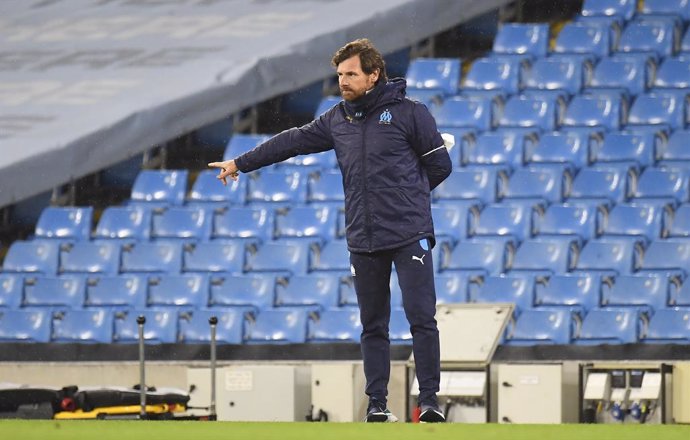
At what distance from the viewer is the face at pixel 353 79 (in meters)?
5.22

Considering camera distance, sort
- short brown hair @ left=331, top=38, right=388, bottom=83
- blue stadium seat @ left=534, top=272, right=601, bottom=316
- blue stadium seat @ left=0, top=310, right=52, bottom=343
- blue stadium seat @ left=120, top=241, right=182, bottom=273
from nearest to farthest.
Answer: short brown hair @ left=331, top=38, right=388, bottom=83, blue stadium seat @ left=534, top=272, right=601, bottom=316, blue stadium seat @ left=0, top=310, right=52, bottom=343, blue stadium seat @ left=120, top=241, right=182, bottom=273

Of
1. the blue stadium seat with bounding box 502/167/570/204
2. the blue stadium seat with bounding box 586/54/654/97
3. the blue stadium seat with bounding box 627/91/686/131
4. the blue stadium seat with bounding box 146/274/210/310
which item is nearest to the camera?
the blue stadium seat with bounding box 502/167/570/204

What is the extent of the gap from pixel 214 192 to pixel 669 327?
4.10 metres

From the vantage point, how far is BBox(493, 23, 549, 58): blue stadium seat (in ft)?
40.5

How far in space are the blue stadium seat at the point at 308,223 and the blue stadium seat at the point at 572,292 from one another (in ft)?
6.01

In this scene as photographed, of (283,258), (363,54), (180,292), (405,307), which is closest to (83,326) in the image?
(180,292)

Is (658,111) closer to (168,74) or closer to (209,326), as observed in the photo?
(209,326)

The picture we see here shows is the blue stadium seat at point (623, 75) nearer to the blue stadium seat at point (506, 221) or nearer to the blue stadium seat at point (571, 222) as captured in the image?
the blue stadium seat at point (571, 222)

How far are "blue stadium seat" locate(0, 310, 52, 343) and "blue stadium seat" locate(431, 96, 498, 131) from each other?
11.0ft

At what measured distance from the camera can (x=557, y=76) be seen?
39.3ft

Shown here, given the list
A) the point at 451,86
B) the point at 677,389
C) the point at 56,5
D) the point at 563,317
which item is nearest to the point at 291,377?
the point at 563,317

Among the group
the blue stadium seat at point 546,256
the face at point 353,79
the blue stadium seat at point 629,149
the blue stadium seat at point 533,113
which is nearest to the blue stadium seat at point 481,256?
the blue stadium seat at point 546,256

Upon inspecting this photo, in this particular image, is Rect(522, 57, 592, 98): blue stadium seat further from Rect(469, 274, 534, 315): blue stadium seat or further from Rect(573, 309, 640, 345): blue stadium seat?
Rect(573, 309, 640, 345): blue stadium seat

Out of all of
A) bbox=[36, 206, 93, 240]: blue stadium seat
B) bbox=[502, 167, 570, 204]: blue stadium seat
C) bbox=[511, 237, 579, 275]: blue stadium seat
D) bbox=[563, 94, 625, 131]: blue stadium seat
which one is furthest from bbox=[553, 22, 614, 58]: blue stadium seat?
bbox=[36, 206, 93, 240]: blue stadium seat
